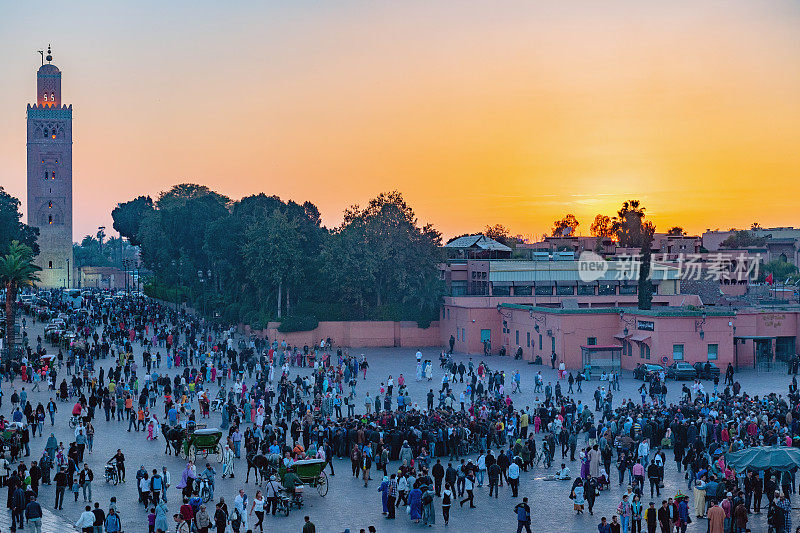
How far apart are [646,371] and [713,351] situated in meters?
4.66

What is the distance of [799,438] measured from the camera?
960 inches

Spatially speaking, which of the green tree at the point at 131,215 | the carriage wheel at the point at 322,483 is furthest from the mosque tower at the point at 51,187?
the carriage wheel at the point at 322,483

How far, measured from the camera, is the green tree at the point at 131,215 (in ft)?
382

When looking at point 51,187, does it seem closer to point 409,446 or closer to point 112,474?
point 112,474

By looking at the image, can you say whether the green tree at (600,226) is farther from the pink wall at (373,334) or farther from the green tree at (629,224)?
the pink wall at (373,334)

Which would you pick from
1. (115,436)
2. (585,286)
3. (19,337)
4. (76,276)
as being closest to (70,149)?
(76,276)

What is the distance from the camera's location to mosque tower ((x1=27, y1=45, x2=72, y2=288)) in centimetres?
12094

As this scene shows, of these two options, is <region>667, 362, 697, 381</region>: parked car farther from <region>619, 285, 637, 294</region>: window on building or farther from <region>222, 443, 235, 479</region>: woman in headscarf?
<region>222, 443, 235, 479</region>: woman in headscarf

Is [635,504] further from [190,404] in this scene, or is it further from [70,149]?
[70,149]

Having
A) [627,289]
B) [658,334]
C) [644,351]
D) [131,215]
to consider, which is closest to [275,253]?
[627,289]

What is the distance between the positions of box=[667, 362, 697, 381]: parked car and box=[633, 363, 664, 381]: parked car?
461mm

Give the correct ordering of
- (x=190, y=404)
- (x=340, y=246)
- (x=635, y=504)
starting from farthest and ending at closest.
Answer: (x=340, y=246), (x=190, y=404), (x=635, y=504)

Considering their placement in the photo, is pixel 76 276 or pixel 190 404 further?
pixel 76 276

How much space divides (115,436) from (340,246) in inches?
1206
